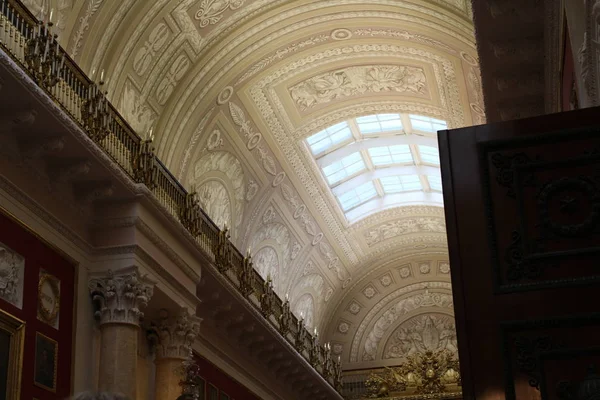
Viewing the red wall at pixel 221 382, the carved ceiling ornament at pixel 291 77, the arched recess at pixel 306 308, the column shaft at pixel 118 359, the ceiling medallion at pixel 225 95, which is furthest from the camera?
the arched recess at pixel 306 308

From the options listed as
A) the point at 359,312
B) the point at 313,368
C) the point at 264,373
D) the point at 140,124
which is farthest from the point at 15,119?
the point at 359,312

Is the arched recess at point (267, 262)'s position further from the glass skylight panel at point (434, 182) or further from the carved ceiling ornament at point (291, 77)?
the glass skylight panel at point (434, 182)

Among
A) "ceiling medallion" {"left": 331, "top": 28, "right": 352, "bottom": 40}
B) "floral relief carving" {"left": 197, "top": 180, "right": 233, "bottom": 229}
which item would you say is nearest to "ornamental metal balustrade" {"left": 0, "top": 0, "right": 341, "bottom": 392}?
"floral relief carving" {"left": 197, "top": 180, "right": 233, "bottom": 229}

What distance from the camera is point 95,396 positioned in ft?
11.4

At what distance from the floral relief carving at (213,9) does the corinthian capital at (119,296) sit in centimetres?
563

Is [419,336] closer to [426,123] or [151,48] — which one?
[426,123]

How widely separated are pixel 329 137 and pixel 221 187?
4018 millimetres

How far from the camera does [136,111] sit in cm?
1506

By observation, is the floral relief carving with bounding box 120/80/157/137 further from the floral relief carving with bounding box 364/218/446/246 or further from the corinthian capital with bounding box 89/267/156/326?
the floral relief carving with bounding box 364/218/446/246

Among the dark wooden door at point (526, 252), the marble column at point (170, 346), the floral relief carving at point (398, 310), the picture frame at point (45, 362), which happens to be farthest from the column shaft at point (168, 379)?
the floral relief carving at point (398, 310)

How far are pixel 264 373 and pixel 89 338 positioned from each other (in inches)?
344

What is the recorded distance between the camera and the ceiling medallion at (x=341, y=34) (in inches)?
679

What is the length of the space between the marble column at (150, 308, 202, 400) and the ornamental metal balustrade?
1.72 m

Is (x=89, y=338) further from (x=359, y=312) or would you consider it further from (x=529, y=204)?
(x=359, y=312)
